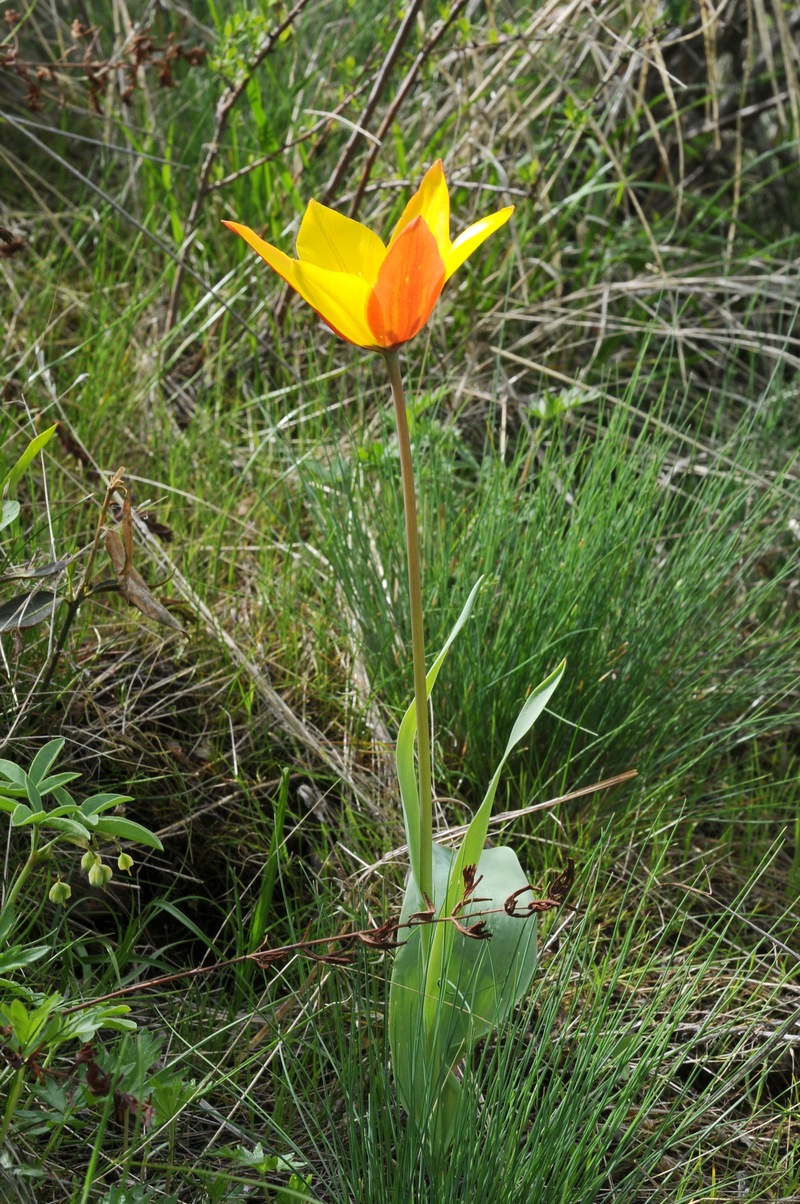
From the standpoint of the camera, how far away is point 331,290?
770mm

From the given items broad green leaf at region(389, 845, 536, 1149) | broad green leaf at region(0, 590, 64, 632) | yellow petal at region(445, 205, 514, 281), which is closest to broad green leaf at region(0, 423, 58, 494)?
broad green leaf at region(0, 590, 64, 632)

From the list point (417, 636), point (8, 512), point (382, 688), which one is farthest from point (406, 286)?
point (382, 688)

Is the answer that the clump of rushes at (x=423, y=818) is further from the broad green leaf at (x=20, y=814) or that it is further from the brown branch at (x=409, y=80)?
the brown branch at (x=409, y=80)

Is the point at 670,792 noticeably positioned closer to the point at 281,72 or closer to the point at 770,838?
the point at 770,838

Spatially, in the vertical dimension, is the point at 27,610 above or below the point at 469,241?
below

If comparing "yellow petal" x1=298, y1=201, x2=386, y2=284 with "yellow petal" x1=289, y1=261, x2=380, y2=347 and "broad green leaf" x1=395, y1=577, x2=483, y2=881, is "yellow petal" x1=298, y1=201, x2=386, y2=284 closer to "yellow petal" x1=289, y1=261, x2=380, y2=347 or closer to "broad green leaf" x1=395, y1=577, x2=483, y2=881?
"yellow petal" x1=289, y1=261, x2=380, y2=347

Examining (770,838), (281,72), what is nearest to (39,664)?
(770,838)

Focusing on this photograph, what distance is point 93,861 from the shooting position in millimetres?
847

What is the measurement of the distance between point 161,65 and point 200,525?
0.88 metres

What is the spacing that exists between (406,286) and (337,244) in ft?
0.37

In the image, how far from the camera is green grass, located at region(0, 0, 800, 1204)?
90 centimetres

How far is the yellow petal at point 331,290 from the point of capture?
2.50ft

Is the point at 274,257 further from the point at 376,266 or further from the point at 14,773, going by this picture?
the point at 14,773

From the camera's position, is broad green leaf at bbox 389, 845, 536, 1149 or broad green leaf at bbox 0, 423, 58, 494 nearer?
broad green leaf at bbox 389, 845, 536, 1149
